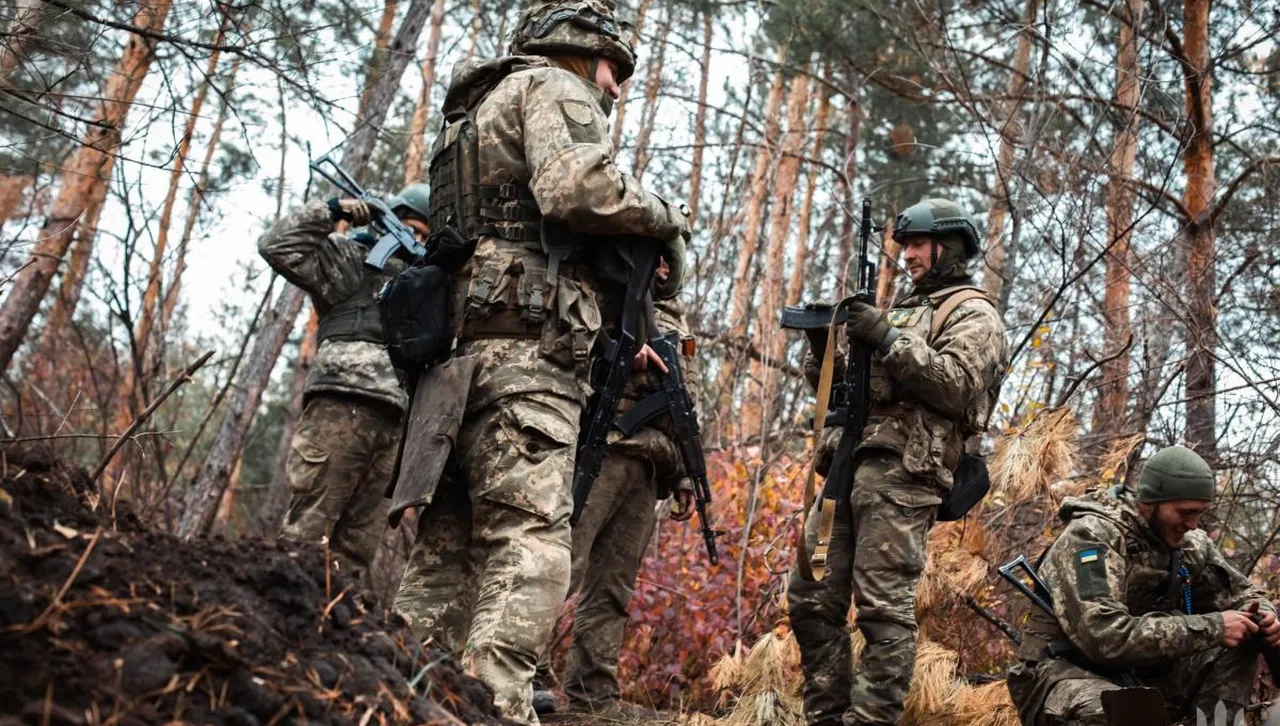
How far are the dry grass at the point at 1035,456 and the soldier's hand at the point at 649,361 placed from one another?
188 centimetres

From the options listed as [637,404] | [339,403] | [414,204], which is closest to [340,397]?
[339,403]

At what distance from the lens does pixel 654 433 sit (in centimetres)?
550

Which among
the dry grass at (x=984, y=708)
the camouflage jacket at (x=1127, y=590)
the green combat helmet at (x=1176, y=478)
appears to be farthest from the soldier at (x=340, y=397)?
the green combat helmet at (x=1176, y=478)

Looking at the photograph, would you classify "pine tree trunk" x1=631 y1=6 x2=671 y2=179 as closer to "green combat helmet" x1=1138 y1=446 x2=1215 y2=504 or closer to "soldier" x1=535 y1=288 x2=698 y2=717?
"soldier" x1=535 y1=288 x2=698 y2=717

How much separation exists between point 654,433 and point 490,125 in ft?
6.34

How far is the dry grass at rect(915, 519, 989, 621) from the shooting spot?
6.13 m

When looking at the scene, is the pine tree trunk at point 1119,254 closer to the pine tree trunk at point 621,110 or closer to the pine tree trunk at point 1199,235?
the pine tree trunk at point 1199,235

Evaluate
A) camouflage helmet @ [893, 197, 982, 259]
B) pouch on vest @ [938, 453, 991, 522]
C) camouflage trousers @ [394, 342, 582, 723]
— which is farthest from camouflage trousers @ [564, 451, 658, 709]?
camouflage helmet @ [893, 197, 982, 259]

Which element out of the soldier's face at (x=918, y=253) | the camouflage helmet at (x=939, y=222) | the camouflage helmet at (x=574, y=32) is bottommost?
the soldier's face at (x=918, y=253)

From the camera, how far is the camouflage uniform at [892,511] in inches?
189

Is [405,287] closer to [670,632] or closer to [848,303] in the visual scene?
[848,303]

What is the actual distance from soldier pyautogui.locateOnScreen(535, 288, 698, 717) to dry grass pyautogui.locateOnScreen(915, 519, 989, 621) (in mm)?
1373

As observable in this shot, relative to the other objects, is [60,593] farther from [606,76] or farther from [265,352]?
[265,352]

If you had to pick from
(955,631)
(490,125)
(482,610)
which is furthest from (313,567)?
(955,631)
